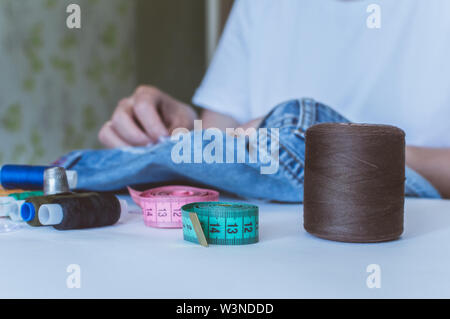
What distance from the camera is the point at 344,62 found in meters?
1.37

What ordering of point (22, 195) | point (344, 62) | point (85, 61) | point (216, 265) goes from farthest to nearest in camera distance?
point (85, 61)
point (344, 62)
point (22, 195)
point (216, 265)

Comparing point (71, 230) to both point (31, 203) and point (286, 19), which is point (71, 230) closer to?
point (31, 203)

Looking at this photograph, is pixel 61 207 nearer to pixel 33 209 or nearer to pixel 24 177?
pixel 33 209

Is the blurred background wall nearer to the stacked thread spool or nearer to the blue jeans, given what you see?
the blue jeans

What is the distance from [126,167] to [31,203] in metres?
0.20

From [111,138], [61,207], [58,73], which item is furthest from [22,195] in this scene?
[58,73]

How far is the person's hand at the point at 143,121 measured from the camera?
106cm

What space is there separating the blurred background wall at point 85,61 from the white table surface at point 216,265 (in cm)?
160

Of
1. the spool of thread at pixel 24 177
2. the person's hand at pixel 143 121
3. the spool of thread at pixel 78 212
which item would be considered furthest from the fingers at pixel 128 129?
the spool of thread at pixel 78 212

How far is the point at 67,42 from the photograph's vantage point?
2.25 m

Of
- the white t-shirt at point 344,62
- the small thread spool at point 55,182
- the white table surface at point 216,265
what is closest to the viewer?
the white table surface at point 216,265

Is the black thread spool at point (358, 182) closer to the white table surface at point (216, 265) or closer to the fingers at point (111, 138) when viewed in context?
the white table surface at point (216, 265)

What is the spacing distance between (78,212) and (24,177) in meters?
0.19

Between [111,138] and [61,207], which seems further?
[111,138]
